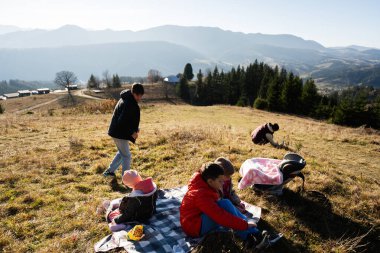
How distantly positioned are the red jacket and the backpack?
8.99 feet

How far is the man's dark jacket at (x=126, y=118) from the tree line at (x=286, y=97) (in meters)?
38.0

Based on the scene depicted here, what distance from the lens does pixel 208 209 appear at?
5168 mm

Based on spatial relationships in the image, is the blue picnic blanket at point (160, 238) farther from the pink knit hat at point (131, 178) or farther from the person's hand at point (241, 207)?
the pink knit hat at point (131, 178)

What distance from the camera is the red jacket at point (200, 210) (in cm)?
515

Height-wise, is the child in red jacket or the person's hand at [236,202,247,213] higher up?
the child in red jacket

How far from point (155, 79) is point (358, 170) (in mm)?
113578

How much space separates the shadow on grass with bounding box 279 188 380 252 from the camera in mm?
6344

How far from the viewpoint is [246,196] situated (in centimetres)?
777

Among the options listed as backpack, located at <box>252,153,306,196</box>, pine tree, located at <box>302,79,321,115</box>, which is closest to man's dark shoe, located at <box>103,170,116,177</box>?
backpack, located at <box>252,153,306,196</box>

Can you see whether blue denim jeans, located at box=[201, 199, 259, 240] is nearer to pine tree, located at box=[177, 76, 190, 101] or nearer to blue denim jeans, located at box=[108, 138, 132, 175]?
blue denim jeans, located at box=[108, 138, 132, 175]

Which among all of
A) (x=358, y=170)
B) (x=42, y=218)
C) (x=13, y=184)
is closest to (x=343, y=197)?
(x=358, y=170)

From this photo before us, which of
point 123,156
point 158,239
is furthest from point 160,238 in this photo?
point 123,156

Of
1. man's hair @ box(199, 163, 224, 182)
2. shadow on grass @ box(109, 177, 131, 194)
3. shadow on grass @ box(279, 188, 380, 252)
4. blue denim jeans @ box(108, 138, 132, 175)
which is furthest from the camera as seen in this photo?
blue denim jeans @ box(108, 138, 132, 175)

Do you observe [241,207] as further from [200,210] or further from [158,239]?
[158,239]
